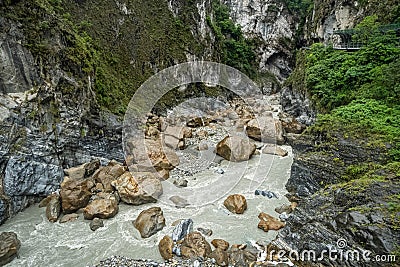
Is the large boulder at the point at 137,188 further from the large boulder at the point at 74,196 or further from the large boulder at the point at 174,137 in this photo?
the large boulder at the point at 174,137

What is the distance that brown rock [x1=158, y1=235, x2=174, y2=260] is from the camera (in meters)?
7.45

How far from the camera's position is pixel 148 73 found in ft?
76.8

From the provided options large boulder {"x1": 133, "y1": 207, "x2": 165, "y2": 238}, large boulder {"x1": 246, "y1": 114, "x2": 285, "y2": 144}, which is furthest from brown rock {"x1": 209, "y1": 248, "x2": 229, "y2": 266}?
large boulder {"x1": 246, "y1": 114, "x2": 285, "y2": 144}

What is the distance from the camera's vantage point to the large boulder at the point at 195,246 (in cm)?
737

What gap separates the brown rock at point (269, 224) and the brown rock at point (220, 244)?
5.00 feet

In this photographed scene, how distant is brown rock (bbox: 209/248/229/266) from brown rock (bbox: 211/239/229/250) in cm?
23

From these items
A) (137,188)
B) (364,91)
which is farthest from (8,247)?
(364,91)

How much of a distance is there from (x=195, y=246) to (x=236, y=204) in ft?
9.05

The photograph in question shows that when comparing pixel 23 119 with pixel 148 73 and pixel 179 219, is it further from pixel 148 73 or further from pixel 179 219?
pixel 148 73

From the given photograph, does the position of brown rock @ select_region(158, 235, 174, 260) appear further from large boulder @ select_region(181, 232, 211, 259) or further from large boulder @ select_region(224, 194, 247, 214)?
large boulder @ select_region(224, 194, 247, 214)

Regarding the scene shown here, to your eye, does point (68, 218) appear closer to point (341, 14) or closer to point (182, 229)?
point (182, 229)

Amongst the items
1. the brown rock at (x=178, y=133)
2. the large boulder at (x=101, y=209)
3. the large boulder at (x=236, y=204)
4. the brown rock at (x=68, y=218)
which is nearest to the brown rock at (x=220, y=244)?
the large boulder at (x=236, y=204)

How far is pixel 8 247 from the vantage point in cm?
731

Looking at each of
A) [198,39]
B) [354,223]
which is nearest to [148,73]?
[198,39]
